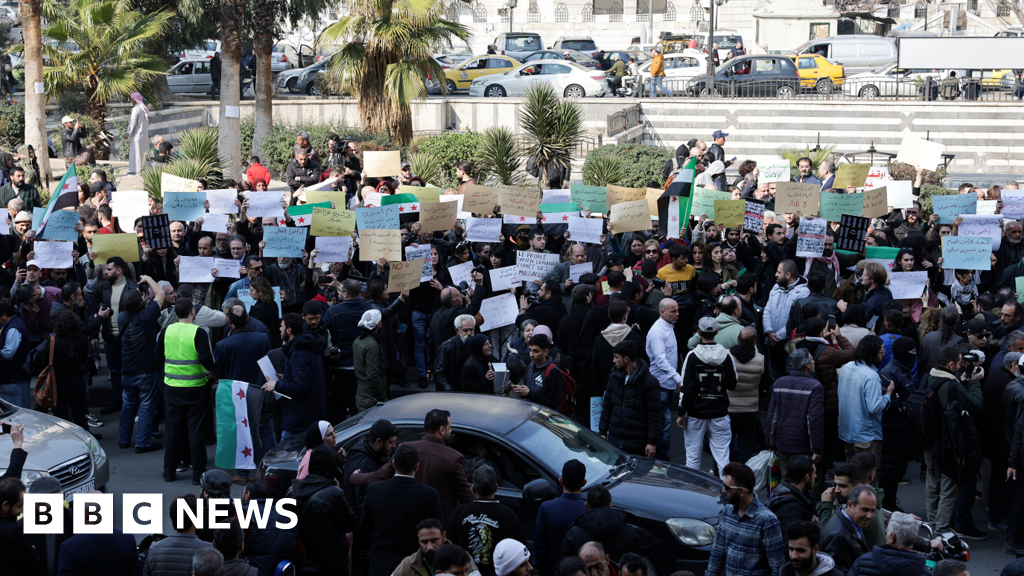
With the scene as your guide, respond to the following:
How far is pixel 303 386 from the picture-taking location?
8.80 m

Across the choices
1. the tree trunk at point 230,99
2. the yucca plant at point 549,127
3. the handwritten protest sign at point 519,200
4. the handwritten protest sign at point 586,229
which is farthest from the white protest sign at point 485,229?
the tree trunk at point 230,99

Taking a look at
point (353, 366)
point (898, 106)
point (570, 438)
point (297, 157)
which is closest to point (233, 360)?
point (353, 366)

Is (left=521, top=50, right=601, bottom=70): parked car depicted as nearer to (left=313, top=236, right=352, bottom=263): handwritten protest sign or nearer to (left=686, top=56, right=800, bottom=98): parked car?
(left=686, top=56, right=800, bottom=98): parked car

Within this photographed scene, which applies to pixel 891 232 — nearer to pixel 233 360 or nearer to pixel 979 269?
pixel 979 269

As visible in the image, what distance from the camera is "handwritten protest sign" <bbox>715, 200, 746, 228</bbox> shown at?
11.7 metres

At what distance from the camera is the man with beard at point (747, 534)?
5.78 m

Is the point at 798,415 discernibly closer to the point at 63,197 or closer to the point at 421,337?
the point at 421,337

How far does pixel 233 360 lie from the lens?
913 cm

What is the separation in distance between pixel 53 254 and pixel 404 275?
381cm

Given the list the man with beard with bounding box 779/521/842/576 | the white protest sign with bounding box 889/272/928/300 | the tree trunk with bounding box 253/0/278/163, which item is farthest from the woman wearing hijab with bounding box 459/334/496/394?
the tree trunk with bounding box 253/0/278/163

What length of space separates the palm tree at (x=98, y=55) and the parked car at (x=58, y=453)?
49.1ft

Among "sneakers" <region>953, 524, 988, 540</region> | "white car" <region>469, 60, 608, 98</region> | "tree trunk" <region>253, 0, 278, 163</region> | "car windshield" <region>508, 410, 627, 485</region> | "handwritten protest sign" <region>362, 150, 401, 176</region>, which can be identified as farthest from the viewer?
"white car" <region>469, 60, 608, 98</region>

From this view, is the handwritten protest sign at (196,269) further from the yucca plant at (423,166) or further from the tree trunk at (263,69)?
the tree trunk at (263,69)

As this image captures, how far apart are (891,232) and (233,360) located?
776 cm
